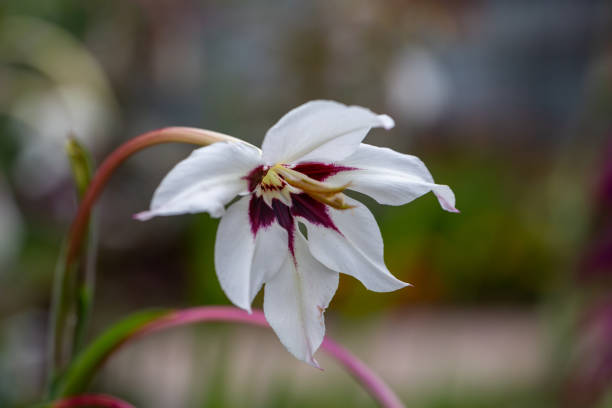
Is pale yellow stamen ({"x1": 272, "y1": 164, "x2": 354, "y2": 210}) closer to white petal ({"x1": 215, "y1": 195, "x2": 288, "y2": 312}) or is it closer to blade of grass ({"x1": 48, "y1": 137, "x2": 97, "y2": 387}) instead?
white petal ({"x1": 215, "y1": 195, "x2": 288, "y2": 312})

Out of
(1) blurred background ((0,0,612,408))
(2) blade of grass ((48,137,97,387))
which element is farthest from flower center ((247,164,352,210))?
(1) blurred background ((0,0,612,408))

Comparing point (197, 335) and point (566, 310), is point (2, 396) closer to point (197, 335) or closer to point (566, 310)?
point (197, 335)

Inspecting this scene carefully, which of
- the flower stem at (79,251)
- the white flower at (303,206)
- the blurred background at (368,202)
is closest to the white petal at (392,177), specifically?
the white flower at (303,206)

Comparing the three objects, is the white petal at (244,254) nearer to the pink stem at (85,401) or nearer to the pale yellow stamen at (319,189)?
the pale yellow stamen at (319,189)

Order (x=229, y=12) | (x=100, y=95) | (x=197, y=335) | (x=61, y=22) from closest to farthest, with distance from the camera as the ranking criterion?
(x=197, y=335) < (x=100, y=95) < (x=61, y=22) < (x=229, y=12)

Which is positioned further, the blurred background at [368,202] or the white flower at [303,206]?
the blurred background at [368,202]

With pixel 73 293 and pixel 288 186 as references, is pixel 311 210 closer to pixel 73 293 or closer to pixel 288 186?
pixel 288 186

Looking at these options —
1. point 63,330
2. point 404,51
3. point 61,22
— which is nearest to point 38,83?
point 63,330
